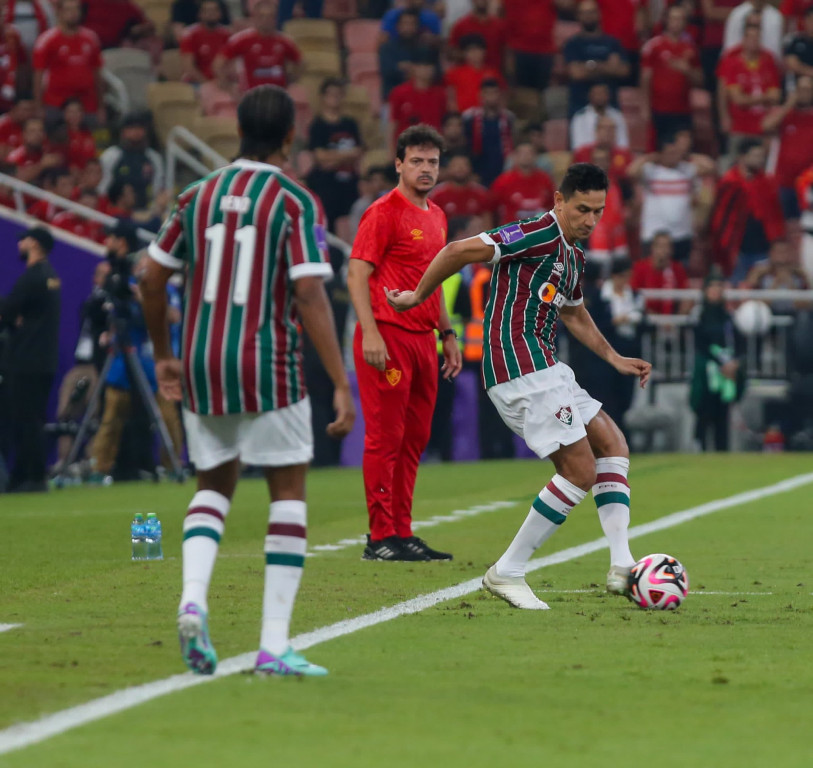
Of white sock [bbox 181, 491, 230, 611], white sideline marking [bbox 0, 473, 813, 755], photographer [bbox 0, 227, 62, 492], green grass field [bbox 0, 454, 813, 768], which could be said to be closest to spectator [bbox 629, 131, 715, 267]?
photographer [bbox 0, 227, 62, 492]

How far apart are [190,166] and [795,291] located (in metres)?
7.58

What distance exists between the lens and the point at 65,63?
21578mm

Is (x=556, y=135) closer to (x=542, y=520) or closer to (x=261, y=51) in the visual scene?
(x=261, y=51)

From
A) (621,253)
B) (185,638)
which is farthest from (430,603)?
(621,253)

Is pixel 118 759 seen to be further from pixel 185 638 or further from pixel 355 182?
pixel 355 182

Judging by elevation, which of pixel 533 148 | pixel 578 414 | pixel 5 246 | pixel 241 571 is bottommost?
pixel 241 571

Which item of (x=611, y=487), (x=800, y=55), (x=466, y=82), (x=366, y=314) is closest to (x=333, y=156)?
(x=466, y=82)

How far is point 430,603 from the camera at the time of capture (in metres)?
7.98

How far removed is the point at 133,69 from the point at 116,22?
824 mm

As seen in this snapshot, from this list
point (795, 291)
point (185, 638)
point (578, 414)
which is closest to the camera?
point (185, 638)

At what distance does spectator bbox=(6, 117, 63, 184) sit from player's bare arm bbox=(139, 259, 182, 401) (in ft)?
48.7

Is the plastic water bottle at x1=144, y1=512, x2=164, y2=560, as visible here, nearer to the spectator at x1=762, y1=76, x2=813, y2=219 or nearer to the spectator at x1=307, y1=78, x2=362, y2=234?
the spectator at x1=307, y1=78, x2=362, y2=234

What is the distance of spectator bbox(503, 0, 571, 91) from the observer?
23.2 m

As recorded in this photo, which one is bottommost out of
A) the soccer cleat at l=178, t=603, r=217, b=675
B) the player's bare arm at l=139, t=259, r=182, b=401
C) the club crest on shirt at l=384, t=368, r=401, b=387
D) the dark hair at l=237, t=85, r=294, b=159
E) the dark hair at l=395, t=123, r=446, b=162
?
the soccer cleat at l=178, t=603, r=217, b=675
